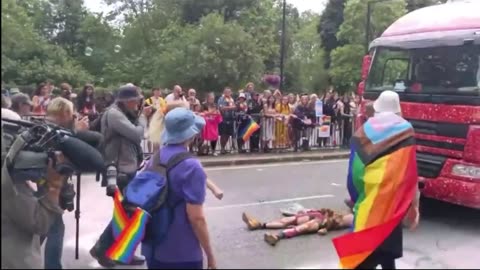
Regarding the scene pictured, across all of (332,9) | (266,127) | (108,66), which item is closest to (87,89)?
(266,127)

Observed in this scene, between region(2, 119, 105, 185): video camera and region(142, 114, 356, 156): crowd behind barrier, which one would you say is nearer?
region(2, 119, 105, 185): video camera

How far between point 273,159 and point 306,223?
6.98 meters

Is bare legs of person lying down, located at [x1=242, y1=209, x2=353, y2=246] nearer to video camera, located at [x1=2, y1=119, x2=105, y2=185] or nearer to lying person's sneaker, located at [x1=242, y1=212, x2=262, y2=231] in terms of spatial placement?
lying person's sneaker, located at [x1=242, y1=212, x2=262, y2=231]

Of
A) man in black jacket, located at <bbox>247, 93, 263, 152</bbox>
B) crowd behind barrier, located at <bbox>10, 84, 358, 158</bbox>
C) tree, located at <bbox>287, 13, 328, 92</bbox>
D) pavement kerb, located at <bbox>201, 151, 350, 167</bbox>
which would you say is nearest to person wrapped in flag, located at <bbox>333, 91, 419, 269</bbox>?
crowd behind barrier, located at <bbox>10, 84, 358, 158</bbox>

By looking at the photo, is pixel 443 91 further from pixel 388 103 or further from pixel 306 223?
pixel 388 103

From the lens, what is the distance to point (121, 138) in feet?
19.9

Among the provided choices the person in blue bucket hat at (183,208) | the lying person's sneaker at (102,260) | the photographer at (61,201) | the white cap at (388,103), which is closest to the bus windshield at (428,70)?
the white cap at (388,103)

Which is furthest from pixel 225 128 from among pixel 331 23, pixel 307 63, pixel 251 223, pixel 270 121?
pixel 331 23

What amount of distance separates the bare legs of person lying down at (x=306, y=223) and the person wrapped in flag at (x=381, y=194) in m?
2.46

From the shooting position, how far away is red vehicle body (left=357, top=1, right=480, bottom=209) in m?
7.63

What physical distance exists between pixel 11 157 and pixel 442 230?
583cm

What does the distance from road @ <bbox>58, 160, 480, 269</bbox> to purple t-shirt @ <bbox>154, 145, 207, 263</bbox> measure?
2.27 meters

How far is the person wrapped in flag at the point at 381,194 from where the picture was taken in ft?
15.9

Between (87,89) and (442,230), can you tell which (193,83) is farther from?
(442,230)
